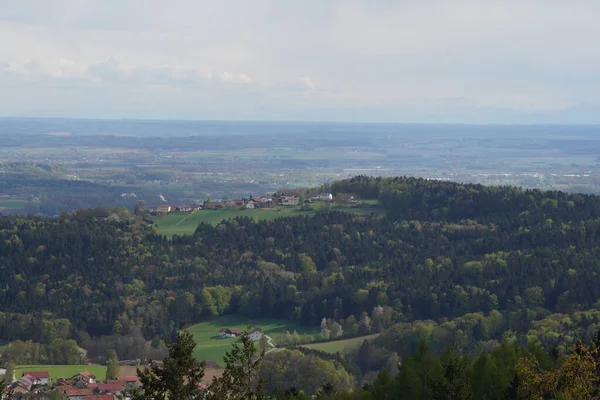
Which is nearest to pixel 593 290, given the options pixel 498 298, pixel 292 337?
pixel 498 298

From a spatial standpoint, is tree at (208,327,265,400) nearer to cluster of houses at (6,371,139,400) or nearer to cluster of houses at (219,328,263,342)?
cluster of houses at (6,371,139,400)

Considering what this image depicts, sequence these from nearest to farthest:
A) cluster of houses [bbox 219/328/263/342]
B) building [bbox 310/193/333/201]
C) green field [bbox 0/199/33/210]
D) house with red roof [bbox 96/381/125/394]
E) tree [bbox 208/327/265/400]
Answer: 1. tree [bbox 208/327/265/400]
2. house with red roof [bbox 96/381/125/394]
3. cluster of houses [bbox 219/328/263/342]
4. building [bbox 310/193/333/201]
5. green field [bbox 0/199/33/210]

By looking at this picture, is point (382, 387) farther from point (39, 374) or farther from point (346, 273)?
point (346, 273)

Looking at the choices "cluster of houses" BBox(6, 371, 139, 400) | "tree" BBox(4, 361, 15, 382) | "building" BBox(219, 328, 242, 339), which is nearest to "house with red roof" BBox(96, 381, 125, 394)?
"cluster of houses" BBox(6, 371, 139, 400)

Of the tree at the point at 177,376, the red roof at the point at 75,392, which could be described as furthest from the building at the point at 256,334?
the tree at the point at 177,376

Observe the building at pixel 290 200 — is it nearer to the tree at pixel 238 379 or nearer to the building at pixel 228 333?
the building at pixel 228 333

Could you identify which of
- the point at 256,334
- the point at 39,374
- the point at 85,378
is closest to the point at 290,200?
the point at 256,334
